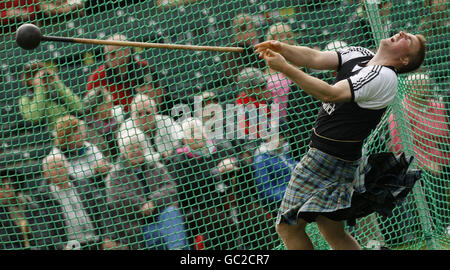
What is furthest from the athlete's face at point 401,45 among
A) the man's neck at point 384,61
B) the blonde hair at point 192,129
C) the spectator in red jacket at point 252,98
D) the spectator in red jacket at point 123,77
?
the spectator in red jacket at point 123,77

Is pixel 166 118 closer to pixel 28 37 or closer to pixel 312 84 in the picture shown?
pixel 28 37

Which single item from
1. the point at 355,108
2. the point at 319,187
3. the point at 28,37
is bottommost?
the point at 319,187

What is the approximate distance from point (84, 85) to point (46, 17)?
49cm

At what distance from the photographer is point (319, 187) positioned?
373cm

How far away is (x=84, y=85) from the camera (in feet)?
15.5

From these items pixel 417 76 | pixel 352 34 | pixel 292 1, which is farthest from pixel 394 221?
pixel 292 1

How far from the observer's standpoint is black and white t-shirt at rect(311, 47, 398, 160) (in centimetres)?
343

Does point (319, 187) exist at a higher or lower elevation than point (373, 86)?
lower

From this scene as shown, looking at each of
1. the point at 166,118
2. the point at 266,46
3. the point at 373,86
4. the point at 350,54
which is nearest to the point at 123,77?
the point at 166,118

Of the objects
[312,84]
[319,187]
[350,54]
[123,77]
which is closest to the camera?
[312,84]

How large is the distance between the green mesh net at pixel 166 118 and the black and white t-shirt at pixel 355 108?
1.04 meters

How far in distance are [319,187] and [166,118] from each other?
1.38 m

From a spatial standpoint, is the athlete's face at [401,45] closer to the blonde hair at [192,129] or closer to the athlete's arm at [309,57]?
the athlete's arm at [309,57]

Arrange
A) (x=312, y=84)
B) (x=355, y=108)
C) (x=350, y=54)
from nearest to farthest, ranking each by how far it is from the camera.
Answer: (x=312, y=84) < (x=355, y=108) < (x=350, y=54)
